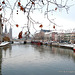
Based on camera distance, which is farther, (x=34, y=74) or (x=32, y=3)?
(x=34, y=74)

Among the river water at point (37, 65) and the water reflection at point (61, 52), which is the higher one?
the river water at point (37, 65)

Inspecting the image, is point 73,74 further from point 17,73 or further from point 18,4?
point 18,4

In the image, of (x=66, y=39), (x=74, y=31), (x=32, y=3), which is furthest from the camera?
→ (x=66, y=39)

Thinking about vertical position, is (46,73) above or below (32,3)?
below

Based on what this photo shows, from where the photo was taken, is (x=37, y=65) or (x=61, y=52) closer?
(x=37, y=65)

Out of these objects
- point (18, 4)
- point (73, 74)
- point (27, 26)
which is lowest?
point (73, 74)

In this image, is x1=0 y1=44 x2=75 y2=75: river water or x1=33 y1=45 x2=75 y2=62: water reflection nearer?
x1=0 y1=44 x2=75 y2=75: river water

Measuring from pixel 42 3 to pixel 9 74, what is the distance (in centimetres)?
1026

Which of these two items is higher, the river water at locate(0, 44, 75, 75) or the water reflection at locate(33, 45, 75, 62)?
the river water at locate(0, 44, 75, 75)

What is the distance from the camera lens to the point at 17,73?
493 inches

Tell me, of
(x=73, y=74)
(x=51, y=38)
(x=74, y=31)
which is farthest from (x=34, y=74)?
(x=51, y=38)

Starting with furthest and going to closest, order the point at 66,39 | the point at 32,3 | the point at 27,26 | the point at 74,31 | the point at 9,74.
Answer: the point at 66,39 < the point at 74,31 < the point at 9,74 < the point at 32,3 < the point at 27,26

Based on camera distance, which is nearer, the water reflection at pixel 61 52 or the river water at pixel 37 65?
the river water at pixel 37 65

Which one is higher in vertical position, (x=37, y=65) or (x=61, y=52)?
(x=37, y=65)
